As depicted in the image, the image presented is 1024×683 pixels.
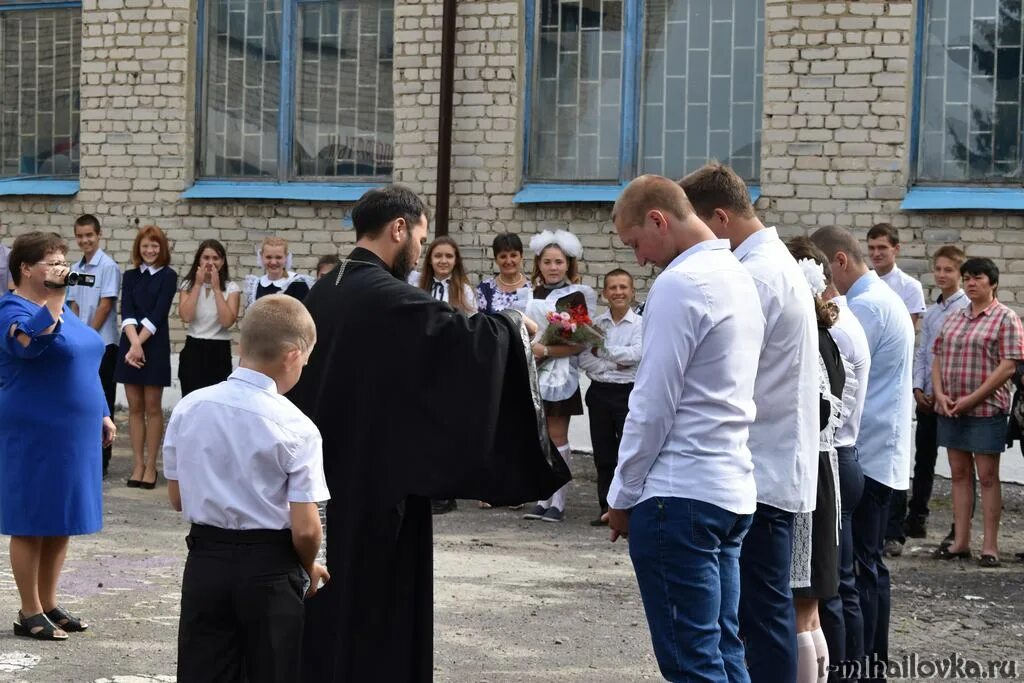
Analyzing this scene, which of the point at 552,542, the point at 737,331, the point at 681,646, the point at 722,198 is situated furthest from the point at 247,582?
the point at 552,542

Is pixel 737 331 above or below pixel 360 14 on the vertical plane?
below

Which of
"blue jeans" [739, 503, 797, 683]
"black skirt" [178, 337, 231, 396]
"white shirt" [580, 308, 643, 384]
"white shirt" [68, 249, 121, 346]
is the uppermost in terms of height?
"white shirt" [68, 249, 121, 346]

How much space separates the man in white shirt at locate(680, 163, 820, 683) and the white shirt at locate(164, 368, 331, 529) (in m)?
1.34

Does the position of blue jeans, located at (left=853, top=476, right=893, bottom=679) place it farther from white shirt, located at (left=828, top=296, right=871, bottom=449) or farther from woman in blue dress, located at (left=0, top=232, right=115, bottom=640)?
woman in blue dress, located at (left=0, top=232, right=115, bottom=640)

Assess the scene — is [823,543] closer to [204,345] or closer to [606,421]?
[606,421]

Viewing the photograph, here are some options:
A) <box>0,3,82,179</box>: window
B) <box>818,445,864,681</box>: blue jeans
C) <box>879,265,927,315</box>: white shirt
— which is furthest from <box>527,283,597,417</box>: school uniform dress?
<box>0,3,82,179</box>: window

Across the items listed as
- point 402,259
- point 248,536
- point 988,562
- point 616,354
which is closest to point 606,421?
point 616,354

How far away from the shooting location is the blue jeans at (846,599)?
519 cm

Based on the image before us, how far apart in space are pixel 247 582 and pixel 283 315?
75 centimetres

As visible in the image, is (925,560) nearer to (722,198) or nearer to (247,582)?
(722,198)

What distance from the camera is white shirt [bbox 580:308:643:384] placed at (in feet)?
31.6

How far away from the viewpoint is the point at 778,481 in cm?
446

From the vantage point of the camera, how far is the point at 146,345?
10852mm

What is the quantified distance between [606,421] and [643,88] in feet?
13.3
